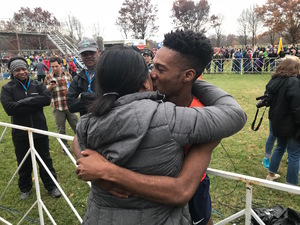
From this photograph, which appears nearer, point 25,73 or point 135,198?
point 135,198

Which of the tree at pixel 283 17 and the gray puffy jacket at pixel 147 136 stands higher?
the tree at pixel 283 17

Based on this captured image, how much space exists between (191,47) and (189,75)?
155 mm

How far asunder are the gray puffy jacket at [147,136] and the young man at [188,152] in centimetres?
3

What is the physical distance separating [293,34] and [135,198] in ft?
132

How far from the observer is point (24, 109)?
3.61 m

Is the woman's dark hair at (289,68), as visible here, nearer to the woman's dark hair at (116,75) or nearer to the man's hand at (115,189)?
the woman's dark hair at (116,75)

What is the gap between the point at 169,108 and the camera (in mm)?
1003

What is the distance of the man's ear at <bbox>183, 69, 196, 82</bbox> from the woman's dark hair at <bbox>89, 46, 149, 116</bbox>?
1.09 ft

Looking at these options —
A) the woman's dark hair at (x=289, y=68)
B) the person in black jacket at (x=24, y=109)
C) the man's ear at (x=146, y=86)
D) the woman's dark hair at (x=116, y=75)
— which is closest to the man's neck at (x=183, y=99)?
the man's ear at (x=146, y=86)

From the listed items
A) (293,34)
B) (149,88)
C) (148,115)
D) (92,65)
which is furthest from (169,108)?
(293,34)

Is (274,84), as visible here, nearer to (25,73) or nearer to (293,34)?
(25,73)

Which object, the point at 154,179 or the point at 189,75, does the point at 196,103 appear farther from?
the point at 154,179

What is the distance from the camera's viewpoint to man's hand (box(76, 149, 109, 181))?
1.03m

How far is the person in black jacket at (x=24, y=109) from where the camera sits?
3.62 m
